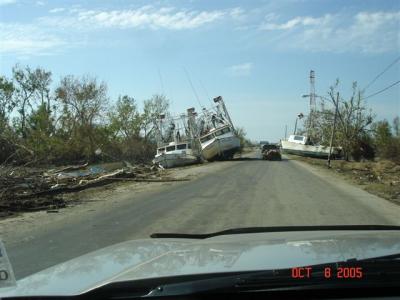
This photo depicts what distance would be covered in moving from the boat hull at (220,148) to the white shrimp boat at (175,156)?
4.17ft

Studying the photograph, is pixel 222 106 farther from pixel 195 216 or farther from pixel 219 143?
pixel 195 216

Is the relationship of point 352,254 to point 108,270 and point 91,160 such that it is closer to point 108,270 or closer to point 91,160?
point 108,270

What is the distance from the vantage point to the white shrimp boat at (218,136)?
58531mm

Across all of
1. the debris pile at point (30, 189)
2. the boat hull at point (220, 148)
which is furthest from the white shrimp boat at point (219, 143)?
the debris pile at point (30, 189)

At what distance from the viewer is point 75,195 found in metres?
21.5

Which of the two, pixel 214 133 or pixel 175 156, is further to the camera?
pixel 214 133

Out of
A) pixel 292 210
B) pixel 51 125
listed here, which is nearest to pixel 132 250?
pixel 292 210

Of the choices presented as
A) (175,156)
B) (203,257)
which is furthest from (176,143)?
(203,257)

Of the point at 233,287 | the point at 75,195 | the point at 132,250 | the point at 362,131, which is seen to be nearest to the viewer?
the point at 233,287

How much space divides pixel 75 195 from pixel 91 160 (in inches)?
1985

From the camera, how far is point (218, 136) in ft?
194

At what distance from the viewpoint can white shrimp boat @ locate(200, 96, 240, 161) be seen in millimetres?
58531
